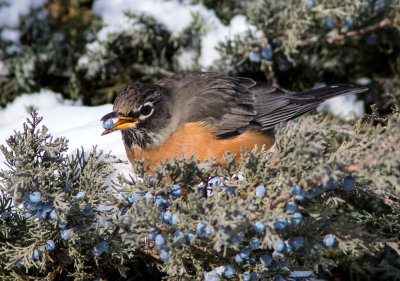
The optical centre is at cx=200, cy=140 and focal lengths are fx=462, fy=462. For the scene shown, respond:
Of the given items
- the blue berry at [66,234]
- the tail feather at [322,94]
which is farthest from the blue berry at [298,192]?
the tail feather at [322,94]

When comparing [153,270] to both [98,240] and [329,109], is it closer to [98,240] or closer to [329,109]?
[98,240]

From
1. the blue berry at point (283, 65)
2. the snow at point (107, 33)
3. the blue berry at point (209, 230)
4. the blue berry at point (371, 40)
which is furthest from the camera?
the blue berry at point (371, 40)

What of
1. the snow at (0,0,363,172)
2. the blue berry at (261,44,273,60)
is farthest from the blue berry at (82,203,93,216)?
the blue berry at (261,44,273,60)

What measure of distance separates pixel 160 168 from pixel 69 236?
623mm

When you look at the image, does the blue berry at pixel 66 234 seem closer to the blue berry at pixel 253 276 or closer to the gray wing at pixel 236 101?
the blue berry at pixel 253 276

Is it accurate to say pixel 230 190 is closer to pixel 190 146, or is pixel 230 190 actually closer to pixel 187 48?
pixel 190 146

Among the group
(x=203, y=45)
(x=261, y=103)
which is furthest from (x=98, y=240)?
(x=203, y=45)

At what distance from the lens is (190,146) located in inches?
153

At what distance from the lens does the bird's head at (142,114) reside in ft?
12.3

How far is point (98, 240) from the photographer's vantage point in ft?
8.72

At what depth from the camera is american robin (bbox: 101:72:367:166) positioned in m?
3.88

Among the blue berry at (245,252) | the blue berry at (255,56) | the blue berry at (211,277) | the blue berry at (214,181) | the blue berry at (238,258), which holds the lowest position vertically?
the blue berry at (211,277)

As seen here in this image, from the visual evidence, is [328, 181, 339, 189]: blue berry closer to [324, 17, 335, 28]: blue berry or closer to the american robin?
the american robin

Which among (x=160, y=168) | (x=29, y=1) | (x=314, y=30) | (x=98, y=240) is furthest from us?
(x=29, y=1)
